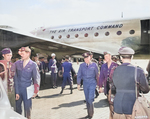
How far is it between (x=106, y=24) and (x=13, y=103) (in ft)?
8.41

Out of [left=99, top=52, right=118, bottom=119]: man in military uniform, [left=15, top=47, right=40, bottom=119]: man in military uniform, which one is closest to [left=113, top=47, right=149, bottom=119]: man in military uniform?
[left=99, top=52, right=118, bottom=119]: man in military uniform

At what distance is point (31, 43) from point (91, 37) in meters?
1.40

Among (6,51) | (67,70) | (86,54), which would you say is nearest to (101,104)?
(86,54)

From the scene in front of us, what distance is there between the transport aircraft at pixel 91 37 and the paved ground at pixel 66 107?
3.15 ft

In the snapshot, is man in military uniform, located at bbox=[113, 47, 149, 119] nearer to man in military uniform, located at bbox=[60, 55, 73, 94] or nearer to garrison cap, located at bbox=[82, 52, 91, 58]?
garrison cap, located at bbox=[82, 52, 91, 58]

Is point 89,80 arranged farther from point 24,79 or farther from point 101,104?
point 24,79

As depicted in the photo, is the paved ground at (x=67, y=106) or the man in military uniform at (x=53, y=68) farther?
the man in military uniform at (x=53, y=68)

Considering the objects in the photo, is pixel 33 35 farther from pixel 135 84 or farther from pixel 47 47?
pixel 135 84

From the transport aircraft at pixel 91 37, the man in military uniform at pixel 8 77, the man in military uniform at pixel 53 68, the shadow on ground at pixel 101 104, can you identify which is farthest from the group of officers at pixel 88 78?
the man in military uniform at pixel 53 68

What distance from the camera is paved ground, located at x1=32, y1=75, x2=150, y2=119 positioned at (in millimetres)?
3103

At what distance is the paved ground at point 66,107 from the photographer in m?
3.10

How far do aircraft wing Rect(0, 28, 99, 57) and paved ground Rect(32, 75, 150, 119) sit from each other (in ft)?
3.11

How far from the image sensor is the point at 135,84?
2.57m

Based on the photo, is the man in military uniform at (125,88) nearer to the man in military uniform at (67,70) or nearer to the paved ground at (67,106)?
the paved ground at (67,106)
